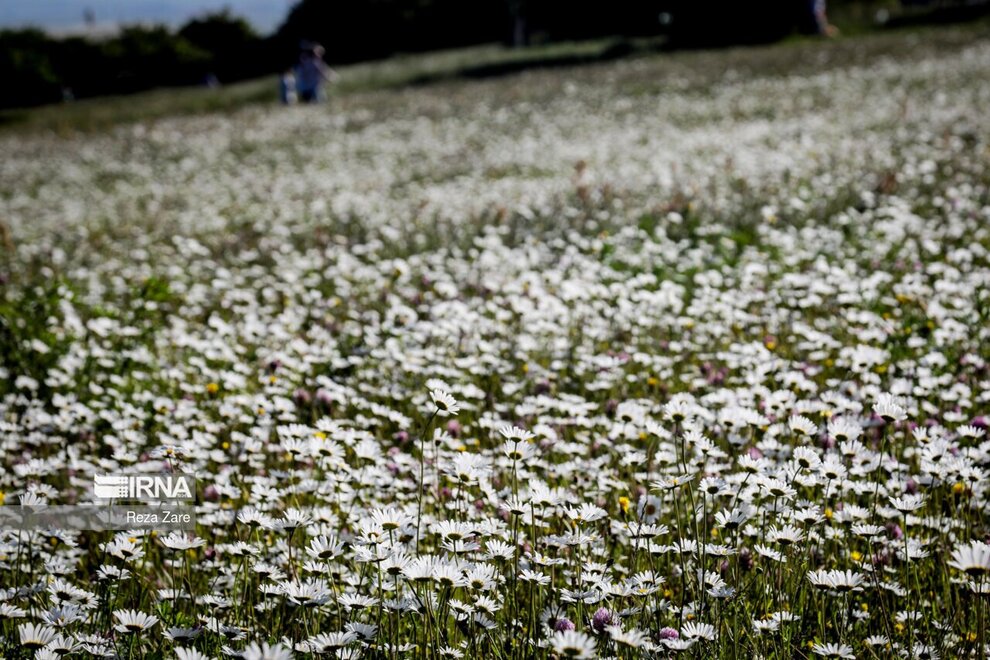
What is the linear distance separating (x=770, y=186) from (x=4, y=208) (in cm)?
1277

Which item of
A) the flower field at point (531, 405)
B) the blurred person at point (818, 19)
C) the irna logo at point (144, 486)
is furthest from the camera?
the blurred person at point (818, 19)

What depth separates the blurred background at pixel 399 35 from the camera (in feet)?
118

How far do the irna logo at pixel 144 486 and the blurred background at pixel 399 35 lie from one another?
102 feet

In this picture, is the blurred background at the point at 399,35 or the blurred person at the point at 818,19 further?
the blurred background at the point at 399,35

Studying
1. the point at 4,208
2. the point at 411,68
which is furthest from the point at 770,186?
the point at 411,68

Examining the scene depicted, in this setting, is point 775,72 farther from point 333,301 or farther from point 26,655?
point 26,655

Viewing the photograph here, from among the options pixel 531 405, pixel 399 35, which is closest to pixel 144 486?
pixel 531 405

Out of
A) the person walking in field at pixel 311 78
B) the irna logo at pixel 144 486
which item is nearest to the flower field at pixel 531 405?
the irna logo at pixel 144 486

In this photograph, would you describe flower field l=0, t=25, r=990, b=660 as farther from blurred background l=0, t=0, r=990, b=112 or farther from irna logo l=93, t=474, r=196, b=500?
blurred background l=0, t=0, r=990, b=112

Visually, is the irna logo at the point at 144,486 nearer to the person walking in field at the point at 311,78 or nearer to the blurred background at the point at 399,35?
the person walking in field at the point at 311,78

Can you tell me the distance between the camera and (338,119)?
23234mm

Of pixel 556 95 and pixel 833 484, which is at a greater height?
pixel 556 95

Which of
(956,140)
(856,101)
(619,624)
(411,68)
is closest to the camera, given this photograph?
(619,624)

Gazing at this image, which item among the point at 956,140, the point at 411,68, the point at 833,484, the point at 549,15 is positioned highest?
the point at 549,15
